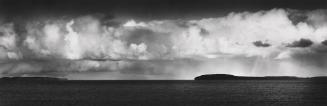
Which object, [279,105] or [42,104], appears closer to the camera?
[279,105]

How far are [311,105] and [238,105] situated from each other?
64.9ft

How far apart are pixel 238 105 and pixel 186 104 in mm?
14857

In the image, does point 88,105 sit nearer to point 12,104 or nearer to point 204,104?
point 12,104

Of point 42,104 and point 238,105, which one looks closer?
point 238,105

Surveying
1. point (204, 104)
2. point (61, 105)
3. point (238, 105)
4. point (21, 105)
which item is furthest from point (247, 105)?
point (21, 105)

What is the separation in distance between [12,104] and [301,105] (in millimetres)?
84584

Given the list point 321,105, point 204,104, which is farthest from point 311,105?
point 204,104

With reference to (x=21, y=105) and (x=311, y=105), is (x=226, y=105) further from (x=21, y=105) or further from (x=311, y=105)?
(x=21, y=105)

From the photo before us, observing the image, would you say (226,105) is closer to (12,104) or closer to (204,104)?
(204,104)

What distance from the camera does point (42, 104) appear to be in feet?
415

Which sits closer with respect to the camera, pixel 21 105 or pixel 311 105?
pixel 311 105

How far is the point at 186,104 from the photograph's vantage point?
121188 mm

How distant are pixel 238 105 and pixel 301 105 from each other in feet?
57.5

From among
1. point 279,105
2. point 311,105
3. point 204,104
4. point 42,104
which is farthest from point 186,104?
point 42,104
